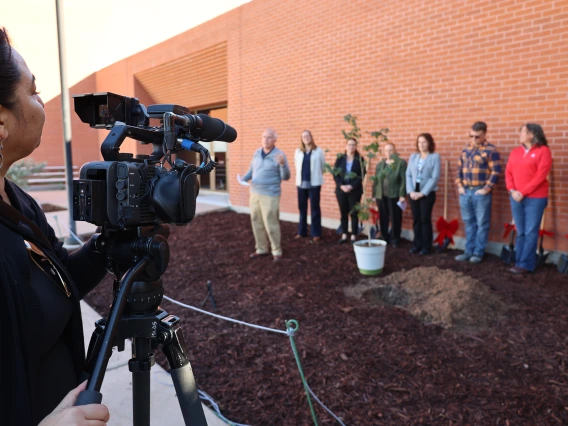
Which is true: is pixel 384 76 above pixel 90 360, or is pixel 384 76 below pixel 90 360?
above

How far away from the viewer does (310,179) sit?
7.90 metres

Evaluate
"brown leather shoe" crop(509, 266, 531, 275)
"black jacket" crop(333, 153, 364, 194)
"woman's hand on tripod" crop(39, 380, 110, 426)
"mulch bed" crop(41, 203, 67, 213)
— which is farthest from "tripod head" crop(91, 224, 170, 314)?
"mulch bed" crop(41, 203, 67, 213)

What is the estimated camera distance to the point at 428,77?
698cm

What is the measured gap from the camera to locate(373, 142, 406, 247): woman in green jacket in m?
6.98

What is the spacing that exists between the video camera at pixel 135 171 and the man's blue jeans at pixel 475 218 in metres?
5.66

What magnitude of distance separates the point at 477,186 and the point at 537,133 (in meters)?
1.04

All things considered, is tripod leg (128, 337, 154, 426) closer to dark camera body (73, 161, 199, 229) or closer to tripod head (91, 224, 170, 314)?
tripod head (91, 224, 170, 314)

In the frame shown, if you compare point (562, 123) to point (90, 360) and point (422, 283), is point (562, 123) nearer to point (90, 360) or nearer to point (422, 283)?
point (422, 283)

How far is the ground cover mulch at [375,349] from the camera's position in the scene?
2.76 m

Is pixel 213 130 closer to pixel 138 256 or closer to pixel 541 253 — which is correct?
pixel 138 256

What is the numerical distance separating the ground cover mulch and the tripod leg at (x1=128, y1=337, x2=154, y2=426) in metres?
1.41

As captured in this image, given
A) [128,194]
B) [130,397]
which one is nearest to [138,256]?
[128,194]

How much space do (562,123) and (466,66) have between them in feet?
5.18

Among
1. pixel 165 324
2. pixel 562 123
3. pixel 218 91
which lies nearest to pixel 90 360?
pixel 165 324
